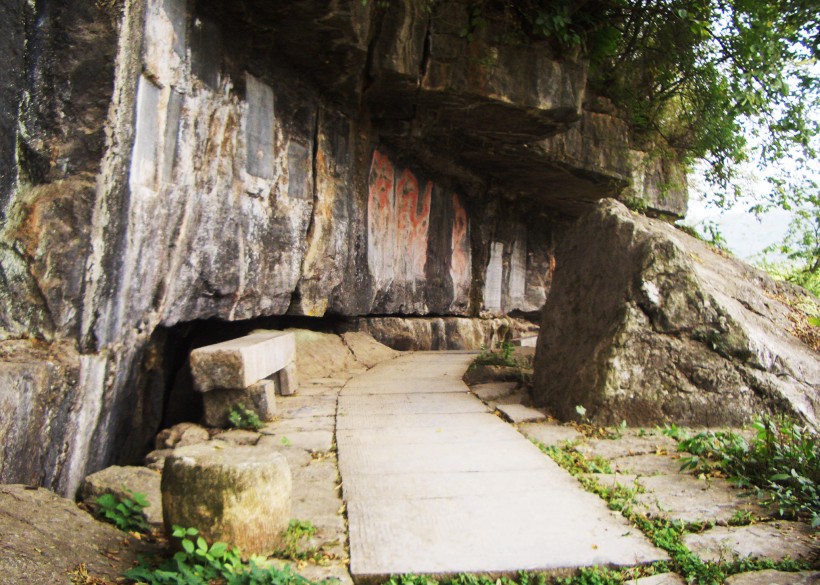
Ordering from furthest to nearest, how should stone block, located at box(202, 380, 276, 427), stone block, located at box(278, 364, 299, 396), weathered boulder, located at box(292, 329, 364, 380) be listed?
weathered boulder, located at box(292, 329, 364, 380) < stone block, located at box(278, 364, 299, 396) < stone block, located at box(202, 380, 276, 427)

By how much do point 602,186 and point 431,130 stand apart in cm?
390

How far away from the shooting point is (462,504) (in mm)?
2990

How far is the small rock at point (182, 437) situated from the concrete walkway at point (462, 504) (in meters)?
0.94

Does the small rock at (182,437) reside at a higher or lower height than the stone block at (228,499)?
lower

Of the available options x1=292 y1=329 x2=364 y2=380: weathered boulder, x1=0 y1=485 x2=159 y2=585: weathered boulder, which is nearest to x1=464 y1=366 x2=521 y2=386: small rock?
x1=292 y1=329 x2=364 y2=380: weathered boulder

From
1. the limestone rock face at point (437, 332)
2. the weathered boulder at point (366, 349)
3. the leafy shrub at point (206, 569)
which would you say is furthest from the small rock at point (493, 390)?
the limestone rock face at point (437, 332)

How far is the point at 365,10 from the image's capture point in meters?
5.87

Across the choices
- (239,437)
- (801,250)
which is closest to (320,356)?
(239,437)

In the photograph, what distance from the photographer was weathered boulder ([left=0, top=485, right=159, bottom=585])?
7.38ft

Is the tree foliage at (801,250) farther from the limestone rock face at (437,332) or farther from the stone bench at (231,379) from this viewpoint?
the stone bench at (231,379)

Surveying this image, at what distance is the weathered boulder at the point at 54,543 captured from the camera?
225cm

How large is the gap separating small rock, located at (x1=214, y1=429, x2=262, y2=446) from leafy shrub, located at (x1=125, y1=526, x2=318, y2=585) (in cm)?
171

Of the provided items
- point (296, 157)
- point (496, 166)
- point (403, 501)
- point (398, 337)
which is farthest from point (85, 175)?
point (496, 166)

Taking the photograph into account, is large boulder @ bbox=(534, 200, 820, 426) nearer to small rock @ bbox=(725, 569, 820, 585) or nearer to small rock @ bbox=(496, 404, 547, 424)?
small rock @ bbox=(496, 404, 547, 424)
